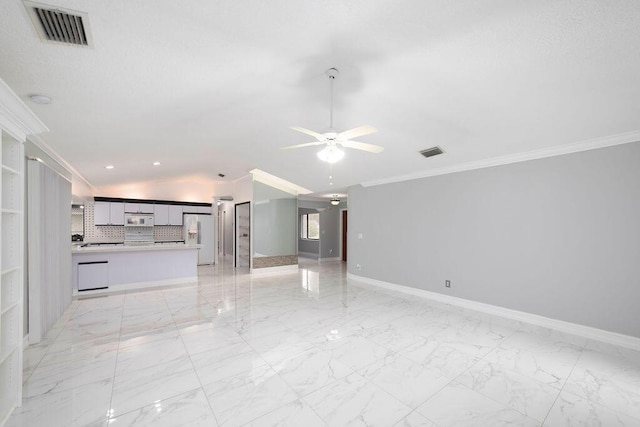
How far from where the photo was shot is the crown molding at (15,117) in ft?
5.68

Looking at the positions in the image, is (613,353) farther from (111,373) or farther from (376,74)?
(111,373)

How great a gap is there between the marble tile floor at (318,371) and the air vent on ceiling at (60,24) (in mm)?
2643

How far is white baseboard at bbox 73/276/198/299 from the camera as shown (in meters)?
5.38

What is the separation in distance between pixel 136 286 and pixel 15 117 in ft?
16.3

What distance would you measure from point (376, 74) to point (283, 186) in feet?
19.0

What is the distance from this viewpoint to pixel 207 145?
16.3ft

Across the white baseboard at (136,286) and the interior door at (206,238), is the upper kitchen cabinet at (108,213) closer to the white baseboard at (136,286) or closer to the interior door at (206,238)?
the interior door at (206,238)

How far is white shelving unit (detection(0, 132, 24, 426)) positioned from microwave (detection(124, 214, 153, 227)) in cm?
680

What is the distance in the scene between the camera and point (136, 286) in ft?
19.5

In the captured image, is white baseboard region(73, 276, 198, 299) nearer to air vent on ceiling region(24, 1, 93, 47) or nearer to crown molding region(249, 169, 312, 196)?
crown molding region(249, 169, 312, 196)

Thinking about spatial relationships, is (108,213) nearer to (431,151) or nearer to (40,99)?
(40,99)

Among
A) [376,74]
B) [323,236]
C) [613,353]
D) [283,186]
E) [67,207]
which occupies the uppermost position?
[376,74]

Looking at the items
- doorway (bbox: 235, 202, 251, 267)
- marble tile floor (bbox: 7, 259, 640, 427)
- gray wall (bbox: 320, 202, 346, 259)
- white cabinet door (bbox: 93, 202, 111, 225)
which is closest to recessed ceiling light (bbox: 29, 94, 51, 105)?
marble tile floor (bbox: 7, 259, 640, 427)

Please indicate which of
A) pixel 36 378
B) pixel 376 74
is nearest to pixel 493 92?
pixel 376 74
